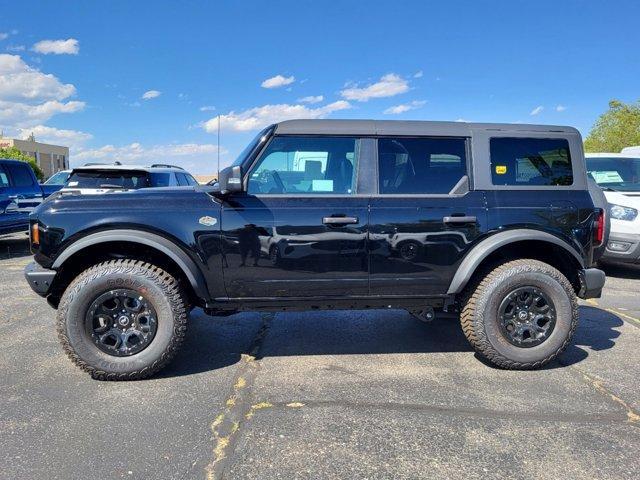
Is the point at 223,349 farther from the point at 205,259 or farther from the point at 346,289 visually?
the point at 346,289

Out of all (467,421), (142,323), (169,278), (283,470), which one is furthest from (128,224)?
(467,421)

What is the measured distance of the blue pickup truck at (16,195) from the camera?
892 centimetres

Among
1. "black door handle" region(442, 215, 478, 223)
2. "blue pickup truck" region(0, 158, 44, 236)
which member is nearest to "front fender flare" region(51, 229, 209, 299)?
"black door handle" region(442, 215, 478, 223)

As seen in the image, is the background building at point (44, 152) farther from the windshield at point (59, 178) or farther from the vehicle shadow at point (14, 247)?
the vehicle shadow at point (14, 247)

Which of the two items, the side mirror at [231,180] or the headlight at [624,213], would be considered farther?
the headlight at [624,213]

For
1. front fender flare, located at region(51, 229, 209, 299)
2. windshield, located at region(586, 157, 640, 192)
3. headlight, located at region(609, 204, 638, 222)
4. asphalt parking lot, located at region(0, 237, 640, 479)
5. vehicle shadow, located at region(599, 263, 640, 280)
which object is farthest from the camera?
windshield, located at region(586, 157, 640, 192)

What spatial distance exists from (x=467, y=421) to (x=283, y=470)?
1.21 meters

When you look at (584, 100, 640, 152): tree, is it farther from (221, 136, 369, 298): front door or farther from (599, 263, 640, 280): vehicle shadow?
(221, 136, 369, 298): front door

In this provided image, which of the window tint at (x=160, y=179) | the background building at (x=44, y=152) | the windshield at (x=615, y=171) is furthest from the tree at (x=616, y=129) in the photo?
the background building at (x=44, y=152)

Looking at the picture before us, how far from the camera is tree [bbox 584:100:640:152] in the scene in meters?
31.2

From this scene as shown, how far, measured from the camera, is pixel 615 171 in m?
7.80

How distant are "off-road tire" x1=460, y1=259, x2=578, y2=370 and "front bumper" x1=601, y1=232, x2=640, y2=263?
395 cm

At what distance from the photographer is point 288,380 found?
11.2 feet

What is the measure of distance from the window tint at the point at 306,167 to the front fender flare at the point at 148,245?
0.71 m
